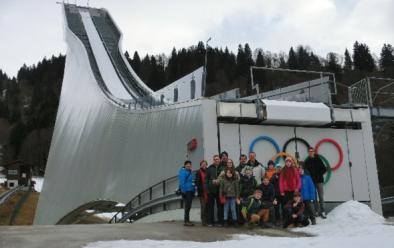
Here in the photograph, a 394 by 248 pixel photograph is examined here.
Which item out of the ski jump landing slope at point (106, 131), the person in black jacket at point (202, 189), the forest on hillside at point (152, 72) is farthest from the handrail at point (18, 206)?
the person in black jacket at point (202, 189)

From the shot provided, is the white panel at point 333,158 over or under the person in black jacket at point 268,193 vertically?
over

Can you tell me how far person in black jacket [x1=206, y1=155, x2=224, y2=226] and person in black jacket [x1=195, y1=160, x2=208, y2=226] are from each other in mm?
68

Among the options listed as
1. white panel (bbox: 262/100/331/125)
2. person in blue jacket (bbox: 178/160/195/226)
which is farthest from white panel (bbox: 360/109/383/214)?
person in blue jacket (bbox: 178/160/195/226)

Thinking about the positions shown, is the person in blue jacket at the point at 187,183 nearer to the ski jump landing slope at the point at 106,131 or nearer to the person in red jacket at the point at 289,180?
the ski jump landing slope at the point at 106,131

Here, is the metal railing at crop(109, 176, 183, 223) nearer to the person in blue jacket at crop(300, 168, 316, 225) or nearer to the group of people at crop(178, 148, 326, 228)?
the group of people at crop(178, 148, 326, 228)

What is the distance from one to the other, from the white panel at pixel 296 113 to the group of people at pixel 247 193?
1.59 m

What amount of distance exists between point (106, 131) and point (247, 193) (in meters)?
7.80

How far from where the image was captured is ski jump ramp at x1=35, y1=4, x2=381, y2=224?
10.2 m

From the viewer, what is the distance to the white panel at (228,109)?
1002 cm

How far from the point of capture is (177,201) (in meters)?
10.2

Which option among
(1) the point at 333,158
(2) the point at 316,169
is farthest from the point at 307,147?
(2) the point at 316,169

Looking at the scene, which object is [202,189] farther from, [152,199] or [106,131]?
[106,131]

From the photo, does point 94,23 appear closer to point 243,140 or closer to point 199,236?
point 243,140

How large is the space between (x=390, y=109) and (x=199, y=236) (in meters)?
6.96
